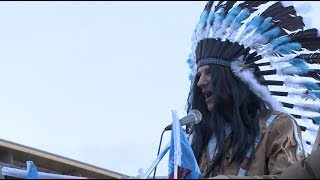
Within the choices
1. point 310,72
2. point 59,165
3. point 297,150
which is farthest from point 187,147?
point 59,165

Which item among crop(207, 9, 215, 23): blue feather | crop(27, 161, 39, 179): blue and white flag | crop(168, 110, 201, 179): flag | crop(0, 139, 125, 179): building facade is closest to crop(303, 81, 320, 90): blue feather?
crop(207, 9, 215, 23): blue feather

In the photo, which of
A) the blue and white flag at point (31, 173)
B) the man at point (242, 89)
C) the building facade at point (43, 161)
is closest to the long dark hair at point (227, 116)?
the man at point (242, 89)

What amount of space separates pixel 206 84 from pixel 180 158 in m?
0.75

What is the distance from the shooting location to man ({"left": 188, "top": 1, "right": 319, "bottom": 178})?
3312 millimetres

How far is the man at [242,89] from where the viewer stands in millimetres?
3312

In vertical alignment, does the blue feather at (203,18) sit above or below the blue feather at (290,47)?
above

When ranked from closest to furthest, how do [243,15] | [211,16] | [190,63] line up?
[243,15]
[211,16]
[190,63]

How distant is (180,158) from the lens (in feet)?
9.61

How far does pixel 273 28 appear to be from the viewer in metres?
3.71

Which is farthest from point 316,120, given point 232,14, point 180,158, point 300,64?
point 180,158

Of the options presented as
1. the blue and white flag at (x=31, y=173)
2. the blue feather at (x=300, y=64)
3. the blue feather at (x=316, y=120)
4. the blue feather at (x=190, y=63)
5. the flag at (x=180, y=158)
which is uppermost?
the blue feather at (x=190, y=63)

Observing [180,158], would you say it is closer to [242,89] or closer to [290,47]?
[242,89]

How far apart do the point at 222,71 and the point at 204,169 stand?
0.56 m

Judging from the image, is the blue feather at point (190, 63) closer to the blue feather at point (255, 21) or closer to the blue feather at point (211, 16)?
the blue feather at point (211, 16)
